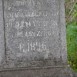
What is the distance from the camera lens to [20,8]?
6.02 m

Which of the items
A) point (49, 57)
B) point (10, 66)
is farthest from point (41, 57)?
point (10, 66)

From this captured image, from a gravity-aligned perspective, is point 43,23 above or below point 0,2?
below

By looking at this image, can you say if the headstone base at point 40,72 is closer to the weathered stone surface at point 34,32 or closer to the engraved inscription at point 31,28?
the weathered stone surface at point 34,32

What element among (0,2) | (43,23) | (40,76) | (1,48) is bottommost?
(40,76)

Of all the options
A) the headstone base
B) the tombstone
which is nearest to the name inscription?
the tombstone

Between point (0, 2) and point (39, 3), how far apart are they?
0.71 m

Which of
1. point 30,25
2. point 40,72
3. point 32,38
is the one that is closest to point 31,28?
point 30,25

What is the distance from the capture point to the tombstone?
602 cm

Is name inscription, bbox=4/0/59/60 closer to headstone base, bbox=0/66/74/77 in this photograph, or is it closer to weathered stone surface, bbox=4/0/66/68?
weathered stone surface, bbox=4/0/66/68

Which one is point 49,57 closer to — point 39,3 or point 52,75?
point 52,75

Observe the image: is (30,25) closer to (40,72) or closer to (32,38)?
(32,38)

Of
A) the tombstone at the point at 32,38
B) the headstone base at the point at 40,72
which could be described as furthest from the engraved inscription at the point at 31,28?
the headstone base at the point at 40,72

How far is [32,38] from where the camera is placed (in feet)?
20.0

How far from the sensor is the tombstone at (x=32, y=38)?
6.02 meters
